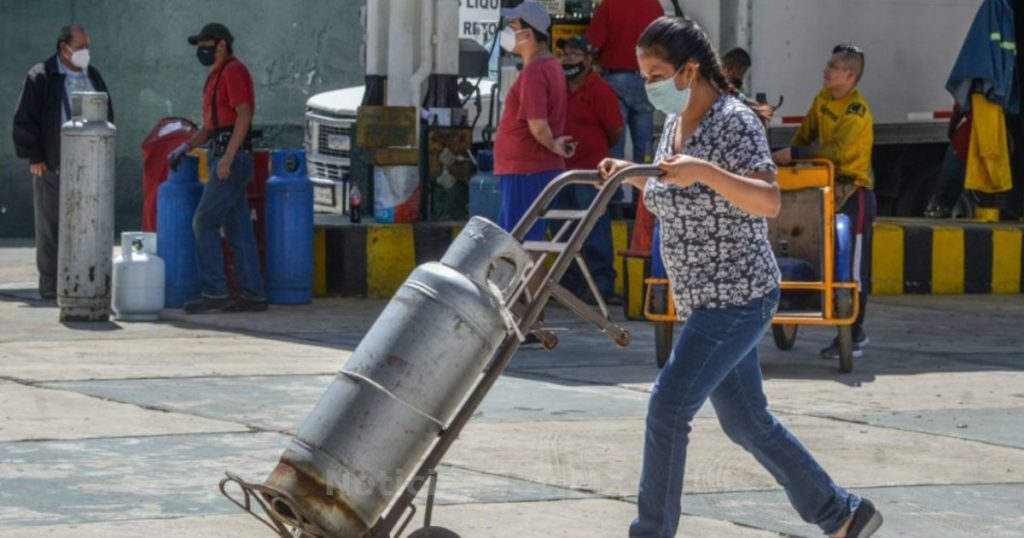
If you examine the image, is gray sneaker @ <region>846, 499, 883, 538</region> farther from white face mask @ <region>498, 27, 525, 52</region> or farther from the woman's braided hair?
white face mask @ <region>498, 27, 525, 52</region>

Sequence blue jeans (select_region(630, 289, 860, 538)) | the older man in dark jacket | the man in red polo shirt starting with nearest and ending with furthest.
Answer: blue jeans (select_region(630, 289, 860, 538))
the man in red polo shirt
the older man in dark jacket

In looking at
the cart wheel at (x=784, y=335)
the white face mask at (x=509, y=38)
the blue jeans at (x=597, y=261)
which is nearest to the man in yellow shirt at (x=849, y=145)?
the cart wheel at (x=784, y=335)

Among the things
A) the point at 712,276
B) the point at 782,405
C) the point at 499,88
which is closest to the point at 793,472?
the point at 712,276

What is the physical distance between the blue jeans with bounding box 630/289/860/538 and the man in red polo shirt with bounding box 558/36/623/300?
7.48m

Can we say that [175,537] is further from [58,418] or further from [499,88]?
[499,88]

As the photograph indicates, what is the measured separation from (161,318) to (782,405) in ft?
16.5

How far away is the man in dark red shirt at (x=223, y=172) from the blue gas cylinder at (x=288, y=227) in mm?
295

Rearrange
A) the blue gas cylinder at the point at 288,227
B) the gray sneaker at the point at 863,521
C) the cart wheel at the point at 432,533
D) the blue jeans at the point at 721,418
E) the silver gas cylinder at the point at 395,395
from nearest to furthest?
1. the silver gas cylinder at the point at 395,395
2. the cart wheel at the point at 432,533
3. the blue jeans at the point at 721,418
4. the gray sneaker at the point at 863,521
5. the blue gas cylinder at the point at 288,227

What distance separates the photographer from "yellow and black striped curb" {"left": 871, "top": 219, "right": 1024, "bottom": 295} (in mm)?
15523

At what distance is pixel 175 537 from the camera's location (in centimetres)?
699

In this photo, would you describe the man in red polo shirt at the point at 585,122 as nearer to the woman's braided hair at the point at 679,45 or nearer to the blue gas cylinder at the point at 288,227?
the blue gas cylinder at the point at 288,227

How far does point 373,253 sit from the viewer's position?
14.8 meters

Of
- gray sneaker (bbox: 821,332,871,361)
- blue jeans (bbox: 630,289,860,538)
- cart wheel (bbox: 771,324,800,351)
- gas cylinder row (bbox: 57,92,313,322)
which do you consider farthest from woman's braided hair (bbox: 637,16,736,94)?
gas cylinder row (bbox: 57,92,313,322)

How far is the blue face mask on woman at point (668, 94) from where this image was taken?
627cm
